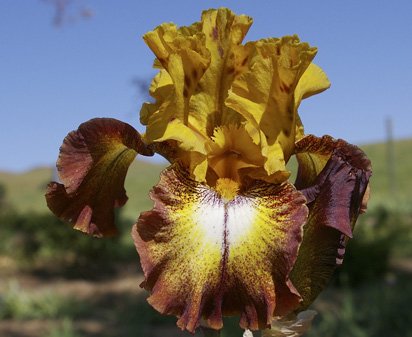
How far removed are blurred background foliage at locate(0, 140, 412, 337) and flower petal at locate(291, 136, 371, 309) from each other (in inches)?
170

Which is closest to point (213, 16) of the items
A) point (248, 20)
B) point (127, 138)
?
point (248, 20)

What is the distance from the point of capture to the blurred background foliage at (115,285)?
5.85 m

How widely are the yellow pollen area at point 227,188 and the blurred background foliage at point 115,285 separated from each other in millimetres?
4373

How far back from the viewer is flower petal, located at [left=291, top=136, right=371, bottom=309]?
1.08 meters

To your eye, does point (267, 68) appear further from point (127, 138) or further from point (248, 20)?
point (127, 138)

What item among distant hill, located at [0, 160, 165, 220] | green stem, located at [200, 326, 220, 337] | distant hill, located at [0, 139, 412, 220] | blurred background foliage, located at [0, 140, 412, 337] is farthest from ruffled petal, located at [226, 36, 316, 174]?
distant hill, located at [0, 160, 165, 220]

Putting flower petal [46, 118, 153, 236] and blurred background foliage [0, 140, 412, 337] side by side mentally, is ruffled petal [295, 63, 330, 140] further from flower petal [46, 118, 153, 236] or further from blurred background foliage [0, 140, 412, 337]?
blurred background foliage [0, 140, 412, 337]

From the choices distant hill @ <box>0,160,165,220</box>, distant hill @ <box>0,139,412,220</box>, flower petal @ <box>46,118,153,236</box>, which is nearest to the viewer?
flower petal @ <box>46,118,153,236</box>

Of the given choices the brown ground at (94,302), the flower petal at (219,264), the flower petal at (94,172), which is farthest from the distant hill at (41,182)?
the flower petal at (219,264)

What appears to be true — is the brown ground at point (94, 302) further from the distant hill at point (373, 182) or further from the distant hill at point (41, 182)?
the distant hill at point (41, 182)

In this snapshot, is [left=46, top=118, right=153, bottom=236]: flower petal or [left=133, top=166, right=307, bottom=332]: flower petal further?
[left=46, top=118, right=153, bottom=236]: flower petal

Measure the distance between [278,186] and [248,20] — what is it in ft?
1.06

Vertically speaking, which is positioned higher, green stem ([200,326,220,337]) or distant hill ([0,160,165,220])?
distant hill ([0,160,165,220])

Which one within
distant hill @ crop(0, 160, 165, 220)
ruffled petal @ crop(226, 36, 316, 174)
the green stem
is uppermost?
distant hill @ crop(0, 160, 165, 220)
